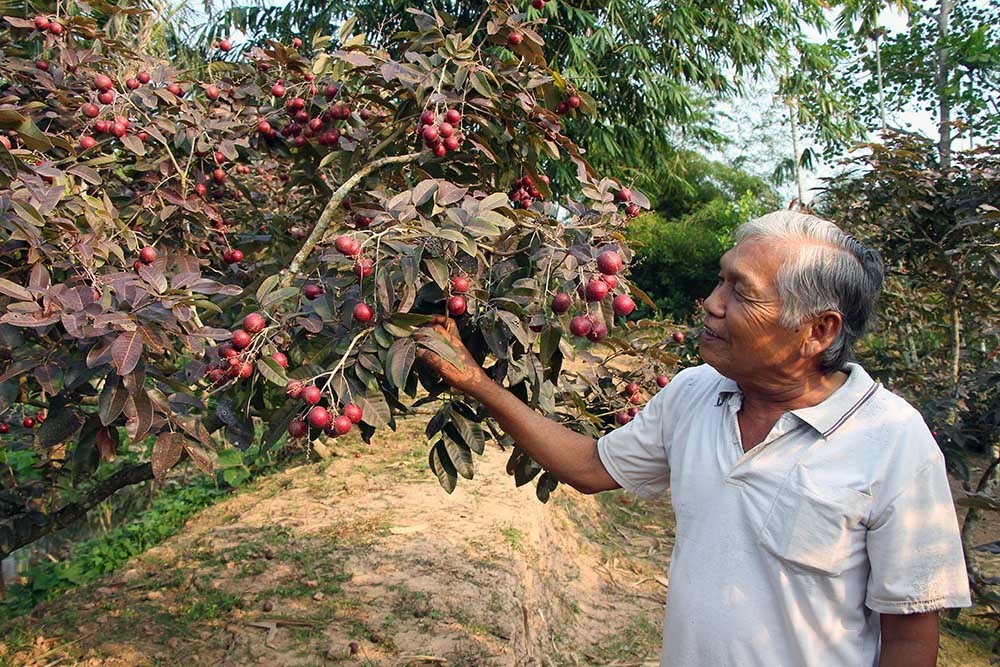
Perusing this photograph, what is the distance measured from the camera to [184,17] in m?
9.95

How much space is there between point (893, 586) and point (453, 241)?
925mm

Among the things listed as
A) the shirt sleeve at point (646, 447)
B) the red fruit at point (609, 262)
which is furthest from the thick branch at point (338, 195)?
the shirt sleeve at point (646, 447)

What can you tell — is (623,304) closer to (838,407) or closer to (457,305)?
(457,305)

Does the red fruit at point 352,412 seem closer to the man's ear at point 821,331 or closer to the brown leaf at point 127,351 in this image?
the brown leaf at point 127,351

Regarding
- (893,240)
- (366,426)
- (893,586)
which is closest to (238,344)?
(366,426)

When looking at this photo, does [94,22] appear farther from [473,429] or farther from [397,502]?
[397,502]

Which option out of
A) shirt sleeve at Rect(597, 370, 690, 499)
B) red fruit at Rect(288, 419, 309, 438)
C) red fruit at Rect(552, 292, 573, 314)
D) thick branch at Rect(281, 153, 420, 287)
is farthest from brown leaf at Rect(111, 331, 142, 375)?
shirt sleeve at Rect(597, 370, 690, 499)

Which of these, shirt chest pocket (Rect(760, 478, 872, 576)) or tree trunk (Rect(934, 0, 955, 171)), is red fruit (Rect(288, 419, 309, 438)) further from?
tree trunk (Rect(934, 0, 955, 171))

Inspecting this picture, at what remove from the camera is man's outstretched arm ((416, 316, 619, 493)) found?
1621 mm

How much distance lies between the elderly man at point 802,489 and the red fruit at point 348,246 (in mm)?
646

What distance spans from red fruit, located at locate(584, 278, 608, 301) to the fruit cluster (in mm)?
666

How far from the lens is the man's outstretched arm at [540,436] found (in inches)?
63.8

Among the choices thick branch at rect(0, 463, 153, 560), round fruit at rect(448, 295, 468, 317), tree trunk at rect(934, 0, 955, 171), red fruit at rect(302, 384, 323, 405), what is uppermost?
tree trunk at rect(934, 0, 955, 171)

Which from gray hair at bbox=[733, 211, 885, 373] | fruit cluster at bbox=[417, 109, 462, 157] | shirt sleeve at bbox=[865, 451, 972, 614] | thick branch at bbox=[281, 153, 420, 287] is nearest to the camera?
shirt sleeve at bbox=[865, 451, 972, 614]
